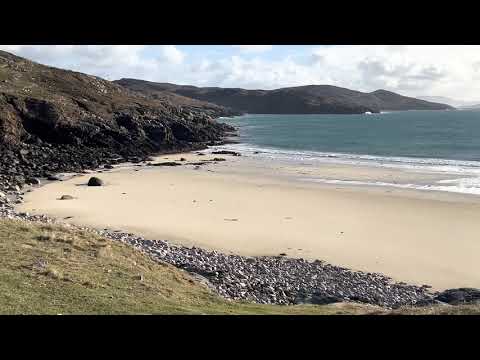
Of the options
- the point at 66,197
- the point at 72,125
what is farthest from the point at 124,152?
the point at 66,197

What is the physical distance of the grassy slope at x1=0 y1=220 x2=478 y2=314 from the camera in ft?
31.2

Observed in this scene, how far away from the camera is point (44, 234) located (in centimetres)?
1557

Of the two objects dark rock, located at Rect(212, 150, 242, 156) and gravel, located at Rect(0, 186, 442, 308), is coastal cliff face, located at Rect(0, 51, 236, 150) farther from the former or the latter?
gravel, located at Rect(0, 186, 442, 308)

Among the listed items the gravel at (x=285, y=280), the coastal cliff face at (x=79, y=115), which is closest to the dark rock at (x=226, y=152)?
the coastal cliff face at (x=79, y=115)

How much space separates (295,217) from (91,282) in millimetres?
17778

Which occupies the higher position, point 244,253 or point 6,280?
point 6,280

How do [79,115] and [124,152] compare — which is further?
[79,115]

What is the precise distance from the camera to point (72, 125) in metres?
53.6

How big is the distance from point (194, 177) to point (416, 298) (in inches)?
1170

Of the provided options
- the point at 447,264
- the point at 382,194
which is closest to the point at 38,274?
the point at 447,264

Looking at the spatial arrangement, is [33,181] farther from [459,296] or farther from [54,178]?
[459,296]
